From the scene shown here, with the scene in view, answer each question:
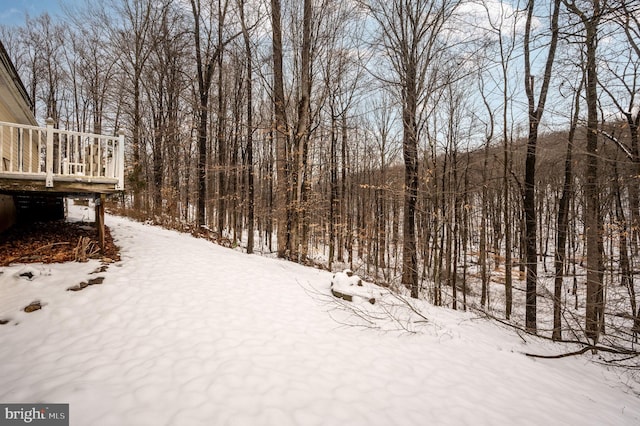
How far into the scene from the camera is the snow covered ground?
8.22 feet

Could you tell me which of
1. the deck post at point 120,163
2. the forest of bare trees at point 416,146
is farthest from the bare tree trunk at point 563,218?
the deck post at point 120,163

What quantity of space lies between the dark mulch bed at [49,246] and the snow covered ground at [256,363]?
42 cm

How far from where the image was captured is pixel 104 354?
3.15 metres

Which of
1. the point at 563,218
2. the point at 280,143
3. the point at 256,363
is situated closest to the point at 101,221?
the point at 256,363

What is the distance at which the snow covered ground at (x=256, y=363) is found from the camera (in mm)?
2506

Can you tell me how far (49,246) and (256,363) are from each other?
19.0ft

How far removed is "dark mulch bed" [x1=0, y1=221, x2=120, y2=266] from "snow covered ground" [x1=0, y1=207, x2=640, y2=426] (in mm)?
419

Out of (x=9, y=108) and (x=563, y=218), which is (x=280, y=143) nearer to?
(x=9, y=108)

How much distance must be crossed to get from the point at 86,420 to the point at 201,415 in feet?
2.95

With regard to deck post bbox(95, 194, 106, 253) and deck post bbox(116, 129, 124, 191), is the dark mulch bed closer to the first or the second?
deck post bbox(95, 194, 106, 253)

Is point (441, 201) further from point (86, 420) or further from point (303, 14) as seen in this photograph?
point (86, 420)

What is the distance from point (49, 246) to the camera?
18.8ft

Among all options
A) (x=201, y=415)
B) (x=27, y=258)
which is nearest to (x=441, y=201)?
(x=201, y=415)

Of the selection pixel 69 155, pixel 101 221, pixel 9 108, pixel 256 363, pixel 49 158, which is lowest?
pixel 256 363
